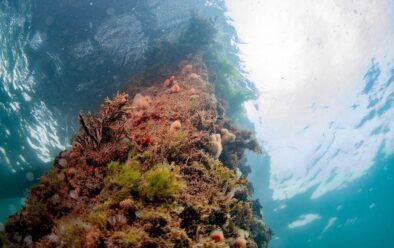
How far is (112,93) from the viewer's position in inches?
574

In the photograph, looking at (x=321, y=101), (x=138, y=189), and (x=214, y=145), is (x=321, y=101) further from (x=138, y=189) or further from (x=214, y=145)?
(x=138, y=189)

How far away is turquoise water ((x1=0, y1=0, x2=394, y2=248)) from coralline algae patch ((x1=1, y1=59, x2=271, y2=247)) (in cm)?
902

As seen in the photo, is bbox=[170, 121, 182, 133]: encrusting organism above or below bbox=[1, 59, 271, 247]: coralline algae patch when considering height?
above

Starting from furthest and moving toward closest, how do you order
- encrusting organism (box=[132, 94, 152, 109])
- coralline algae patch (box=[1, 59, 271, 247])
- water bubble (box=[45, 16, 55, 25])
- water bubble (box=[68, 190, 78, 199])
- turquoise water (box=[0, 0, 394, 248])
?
turquoise water (box=[0, 0, 394, 248]), water bubble (box=[45, 16, 55, 25]), encrusting organism (box=[132, 94, 152, 109]), water bubble (box=[68, 190, 78, 199]), coralline algae patch (box=[1, 59, 271, 247])

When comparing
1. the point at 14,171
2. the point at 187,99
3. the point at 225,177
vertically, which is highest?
the point at 14,171

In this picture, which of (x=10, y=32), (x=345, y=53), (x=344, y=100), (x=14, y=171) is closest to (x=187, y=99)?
(x=10, y=32)

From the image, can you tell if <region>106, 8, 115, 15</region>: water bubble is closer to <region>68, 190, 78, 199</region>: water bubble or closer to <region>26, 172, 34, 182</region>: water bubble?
<region>68, 190, 78, 199</region>: water bubble

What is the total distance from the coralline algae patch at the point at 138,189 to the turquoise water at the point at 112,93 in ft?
29.6

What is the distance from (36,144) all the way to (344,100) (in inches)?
772

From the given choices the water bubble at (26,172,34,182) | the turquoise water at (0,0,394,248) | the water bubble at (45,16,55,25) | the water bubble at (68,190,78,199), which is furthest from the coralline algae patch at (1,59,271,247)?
the water bubble at (26,172,34,182)

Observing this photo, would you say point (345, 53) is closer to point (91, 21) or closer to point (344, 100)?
point (344, 100)

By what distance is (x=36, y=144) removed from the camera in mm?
17688

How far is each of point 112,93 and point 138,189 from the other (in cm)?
1229

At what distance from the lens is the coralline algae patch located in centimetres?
282
